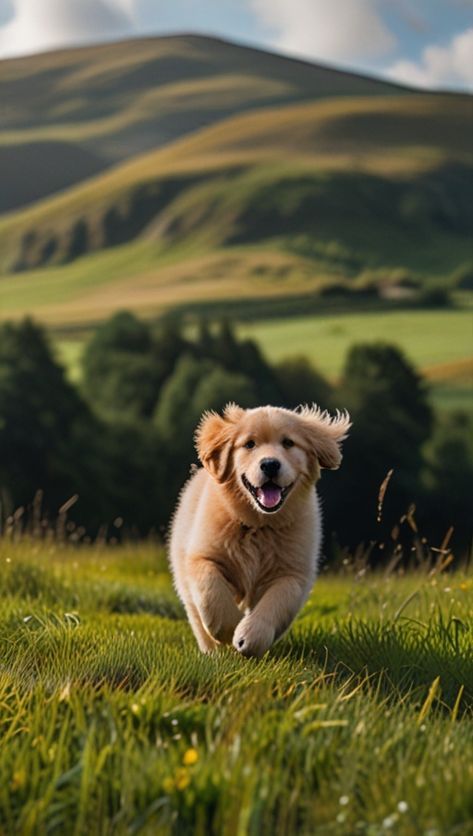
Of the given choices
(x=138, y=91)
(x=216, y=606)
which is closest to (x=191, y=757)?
(x=216, y=606)

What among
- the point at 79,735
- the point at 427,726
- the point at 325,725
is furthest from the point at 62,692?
the point at 427,726

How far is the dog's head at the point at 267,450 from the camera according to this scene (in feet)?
18.7

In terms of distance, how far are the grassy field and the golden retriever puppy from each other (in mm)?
300

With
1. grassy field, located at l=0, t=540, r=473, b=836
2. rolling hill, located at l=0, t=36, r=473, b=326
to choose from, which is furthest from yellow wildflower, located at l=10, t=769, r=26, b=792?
rolling hill, located at l=0, t=36, r=473, b=326

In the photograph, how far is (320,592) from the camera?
955 centimetres

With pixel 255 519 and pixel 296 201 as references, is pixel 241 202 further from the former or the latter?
pixel 255 519

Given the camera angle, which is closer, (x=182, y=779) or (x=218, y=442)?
(x=182, y=779)

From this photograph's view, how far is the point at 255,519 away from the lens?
6.03 metres

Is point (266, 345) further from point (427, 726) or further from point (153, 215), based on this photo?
point (427, 726)

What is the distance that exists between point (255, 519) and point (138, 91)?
167 m

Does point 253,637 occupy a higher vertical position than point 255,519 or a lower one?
lower

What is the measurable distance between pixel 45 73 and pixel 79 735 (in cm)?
17329

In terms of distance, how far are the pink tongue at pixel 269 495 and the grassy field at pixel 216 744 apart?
2.41 ft

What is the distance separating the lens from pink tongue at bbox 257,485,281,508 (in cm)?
571
